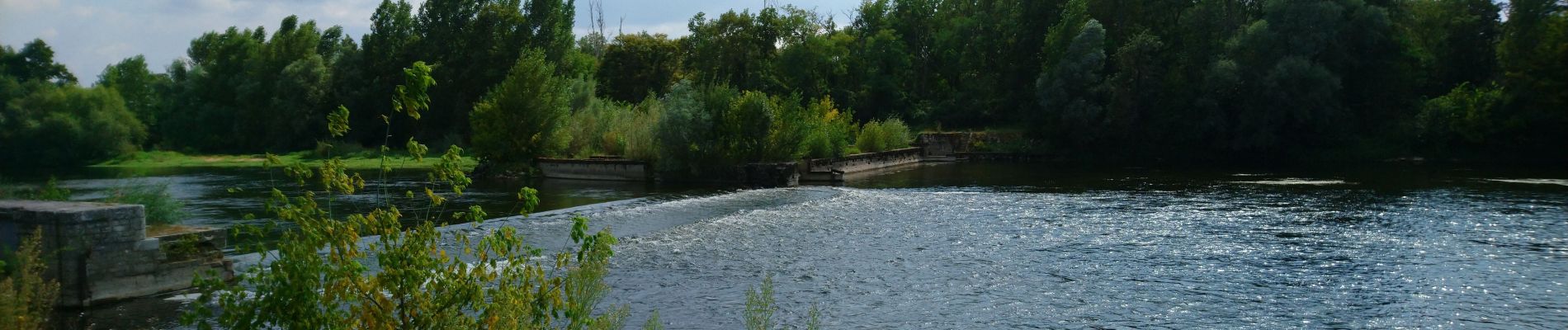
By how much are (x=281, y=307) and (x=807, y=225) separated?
16.1 m

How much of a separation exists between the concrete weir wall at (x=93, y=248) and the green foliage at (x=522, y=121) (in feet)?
81.9

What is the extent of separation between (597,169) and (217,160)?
31.2m

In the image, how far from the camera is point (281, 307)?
5406mm

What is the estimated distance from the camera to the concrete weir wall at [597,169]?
35656 millimetres

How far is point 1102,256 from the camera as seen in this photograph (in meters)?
16.9

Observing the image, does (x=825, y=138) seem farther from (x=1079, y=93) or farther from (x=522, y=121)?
(x=1079, y=93)

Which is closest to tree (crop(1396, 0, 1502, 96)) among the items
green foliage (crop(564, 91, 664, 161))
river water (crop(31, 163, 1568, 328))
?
river water (crop(31, 163, 1568, 328))

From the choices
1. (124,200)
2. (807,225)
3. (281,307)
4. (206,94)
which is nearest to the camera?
(281,307)

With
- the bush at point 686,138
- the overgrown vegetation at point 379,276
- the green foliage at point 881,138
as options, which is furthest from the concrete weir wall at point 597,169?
the overgrown vegetation at point 379,276

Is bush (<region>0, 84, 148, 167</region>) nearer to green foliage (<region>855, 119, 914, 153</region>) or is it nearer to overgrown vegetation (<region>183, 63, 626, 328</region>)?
green foliage (<region>855, 119, 914, 153</region>)

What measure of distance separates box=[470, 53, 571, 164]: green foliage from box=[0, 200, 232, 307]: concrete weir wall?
24.9 m

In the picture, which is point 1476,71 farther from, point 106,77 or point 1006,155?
point 106,77

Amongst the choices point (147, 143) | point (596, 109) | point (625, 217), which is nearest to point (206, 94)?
point (147, 143)

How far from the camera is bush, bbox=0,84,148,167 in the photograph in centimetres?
5200
